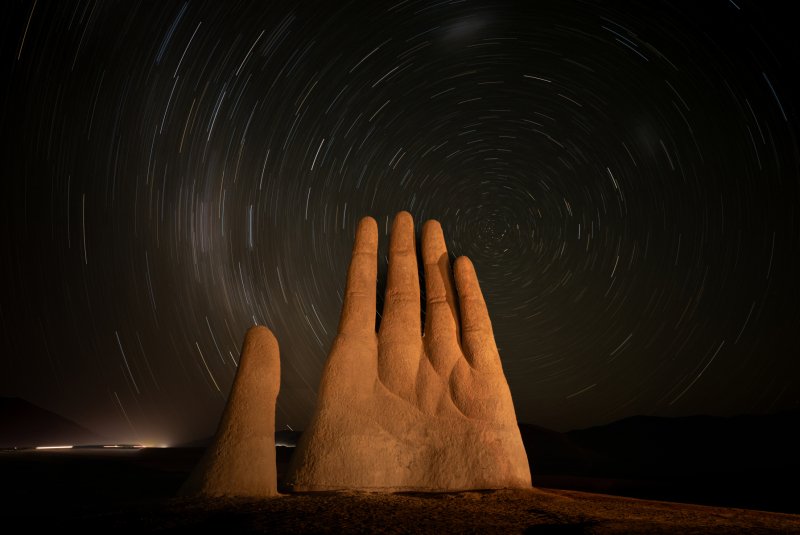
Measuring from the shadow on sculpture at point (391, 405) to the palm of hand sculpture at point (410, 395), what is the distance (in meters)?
0.03

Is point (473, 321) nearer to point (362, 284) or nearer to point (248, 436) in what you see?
point (362, 284)

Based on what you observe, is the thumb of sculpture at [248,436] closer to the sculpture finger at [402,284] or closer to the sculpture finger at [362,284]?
the sculpture finger at [362,284]

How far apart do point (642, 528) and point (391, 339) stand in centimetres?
937

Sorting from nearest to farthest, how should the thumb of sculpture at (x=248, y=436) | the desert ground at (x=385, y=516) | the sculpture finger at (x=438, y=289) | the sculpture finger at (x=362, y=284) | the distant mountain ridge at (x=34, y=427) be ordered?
1. the desert ground at (x=385, y=516)
2. the thumb of sculpture at (x=248, y=436)
3. the sculpture finger at (x=362, y=284)
4. the sculpture finger at (x=438, y=289)
5. the distant mountain ridge at (x=34, y=427)

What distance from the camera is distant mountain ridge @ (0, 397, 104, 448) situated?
63.3 meters

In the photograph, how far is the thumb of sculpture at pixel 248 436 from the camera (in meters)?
11.9

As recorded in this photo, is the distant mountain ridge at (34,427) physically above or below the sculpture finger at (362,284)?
above

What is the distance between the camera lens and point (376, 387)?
15914mm

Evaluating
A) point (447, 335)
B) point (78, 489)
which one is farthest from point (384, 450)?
point (78, 489)

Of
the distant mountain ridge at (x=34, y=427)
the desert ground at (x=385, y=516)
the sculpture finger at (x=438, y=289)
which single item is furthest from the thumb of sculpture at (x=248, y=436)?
the distant mountain ridge at (x=34, y=427)

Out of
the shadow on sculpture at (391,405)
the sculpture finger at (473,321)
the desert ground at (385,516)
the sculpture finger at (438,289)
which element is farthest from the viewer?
the sculpture finger at (438,289)

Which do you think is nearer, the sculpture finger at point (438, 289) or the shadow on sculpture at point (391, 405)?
the shadow on sculpture at point (391, 405)

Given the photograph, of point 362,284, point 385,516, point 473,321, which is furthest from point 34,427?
point 385,516

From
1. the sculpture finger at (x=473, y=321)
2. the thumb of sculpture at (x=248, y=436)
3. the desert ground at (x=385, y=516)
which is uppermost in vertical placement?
the sculpture finger at (x=473, y=321)
